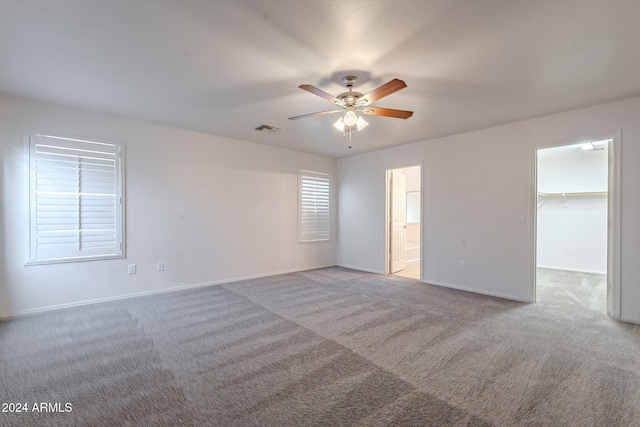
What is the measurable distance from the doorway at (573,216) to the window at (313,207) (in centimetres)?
402

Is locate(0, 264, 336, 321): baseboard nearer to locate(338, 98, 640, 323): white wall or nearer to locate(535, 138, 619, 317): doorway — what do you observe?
locate(338, 98, 640, 323): white wall

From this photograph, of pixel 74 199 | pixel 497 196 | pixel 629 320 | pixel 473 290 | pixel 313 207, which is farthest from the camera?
pixel 313 207

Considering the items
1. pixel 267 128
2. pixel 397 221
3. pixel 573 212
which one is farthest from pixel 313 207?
pixel 573 212

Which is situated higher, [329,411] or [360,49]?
[360,49]

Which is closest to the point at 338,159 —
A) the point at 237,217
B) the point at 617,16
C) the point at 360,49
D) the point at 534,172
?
the point at 237,217

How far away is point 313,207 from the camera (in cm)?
612

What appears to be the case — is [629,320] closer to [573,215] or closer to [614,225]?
[614,225]

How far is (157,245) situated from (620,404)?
16.3 ft

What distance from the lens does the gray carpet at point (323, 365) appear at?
1.75 metres

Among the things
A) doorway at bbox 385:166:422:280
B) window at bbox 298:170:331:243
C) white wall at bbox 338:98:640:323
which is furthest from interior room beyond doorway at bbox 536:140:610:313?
window at bbox 298:170:331:243

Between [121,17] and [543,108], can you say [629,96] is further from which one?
[121,17]

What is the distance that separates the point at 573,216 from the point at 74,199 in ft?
28.0

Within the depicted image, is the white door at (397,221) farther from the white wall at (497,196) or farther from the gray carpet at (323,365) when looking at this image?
the gray carpet at (323,365)

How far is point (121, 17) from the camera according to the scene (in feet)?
6.28
